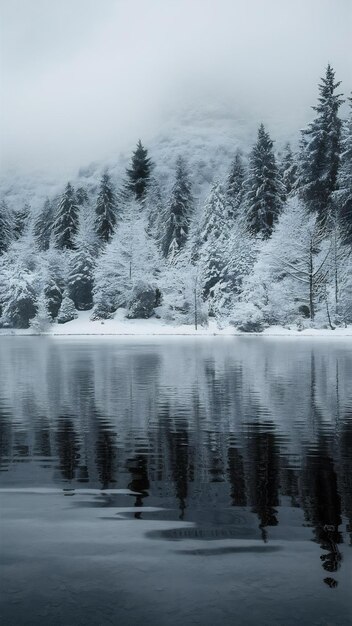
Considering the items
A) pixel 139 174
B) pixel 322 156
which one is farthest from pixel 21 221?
pixel 322 156

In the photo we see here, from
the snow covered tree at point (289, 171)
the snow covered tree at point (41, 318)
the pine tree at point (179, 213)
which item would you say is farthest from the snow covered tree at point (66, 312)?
the snow covered tree at point (289, 171)

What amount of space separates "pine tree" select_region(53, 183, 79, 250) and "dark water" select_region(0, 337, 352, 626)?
Answer: 7473 centimetres

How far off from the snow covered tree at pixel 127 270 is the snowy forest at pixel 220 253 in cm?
13

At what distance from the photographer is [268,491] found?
764cm

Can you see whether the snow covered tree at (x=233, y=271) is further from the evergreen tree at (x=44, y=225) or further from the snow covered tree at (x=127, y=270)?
the evergreen tree at (x=44, y=225)

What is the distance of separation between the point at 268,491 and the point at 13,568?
3.35 meters

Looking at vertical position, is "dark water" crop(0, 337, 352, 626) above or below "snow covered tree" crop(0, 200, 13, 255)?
below

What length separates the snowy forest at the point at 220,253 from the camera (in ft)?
196

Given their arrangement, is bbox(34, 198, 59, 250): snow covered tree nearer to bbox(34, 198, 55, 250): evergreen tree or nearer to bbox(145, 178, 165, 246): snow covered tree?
bbox(34, 198, 55, 250): evergreen tree

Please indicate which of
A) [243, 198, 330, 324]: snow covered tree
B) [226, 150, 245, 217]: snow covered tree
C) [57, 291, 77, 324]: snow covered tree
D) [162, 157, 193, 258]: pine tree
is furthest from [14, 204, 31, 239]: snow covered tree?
[243, 198, 330, 324]: snow covered tree

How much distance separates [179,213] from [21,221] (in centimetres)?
3066

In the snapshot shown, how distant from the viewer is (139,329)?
216 feet

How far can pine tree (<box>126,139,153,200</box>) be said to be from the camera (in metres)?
94.9

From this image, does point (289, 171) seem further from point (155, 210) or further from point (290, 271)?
point (290, 271)
